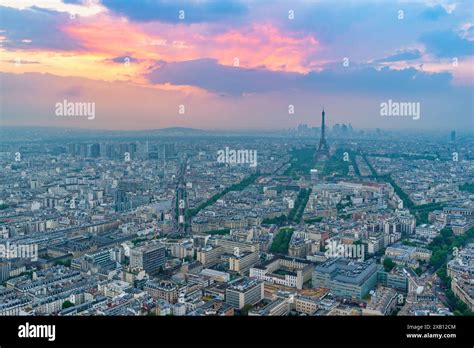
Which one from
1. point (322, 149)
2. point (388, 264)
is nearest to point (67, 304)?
point (388, 264)

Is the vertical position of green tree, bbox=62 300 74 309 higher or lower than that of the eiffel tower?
lower

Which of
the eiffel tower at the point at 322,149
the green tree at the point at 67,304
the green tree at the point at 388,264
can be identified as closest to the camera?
the green tree at the point at 67,304

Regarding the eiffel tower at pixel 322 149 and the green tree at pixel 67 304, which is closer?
the green tree at pixel 67 304

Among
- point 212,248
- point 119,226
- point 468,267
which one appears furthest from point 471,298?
point 119,226

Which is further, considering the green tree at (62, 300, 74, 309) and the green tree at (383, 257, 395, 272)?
the green tree at (383, 257, 395, 272)

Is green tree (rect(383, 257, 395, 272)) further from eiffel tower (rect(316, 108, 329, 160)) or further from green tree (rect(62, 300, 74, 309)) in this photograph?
eiffel tower (rect(316, 108, 329, 160))

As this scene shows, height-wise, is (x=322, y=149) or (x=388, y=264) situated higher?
(x=322, y=149)

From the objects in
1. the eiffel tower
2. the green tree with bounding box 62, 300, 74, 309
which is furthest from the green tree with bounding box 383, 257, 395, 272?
the eiffel tower

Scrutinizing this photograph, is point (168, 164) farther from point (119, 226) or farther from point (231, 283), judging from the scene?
point (231, 283)

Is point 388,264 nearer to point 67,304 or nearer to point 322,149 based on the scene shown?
point 67,304

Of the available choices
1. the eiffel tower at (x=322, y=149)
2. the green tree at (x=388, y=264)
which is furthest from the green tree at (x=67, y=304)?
the eiffel tower at (x=322, y=149)

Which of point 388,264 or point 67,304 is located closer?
point 67,304

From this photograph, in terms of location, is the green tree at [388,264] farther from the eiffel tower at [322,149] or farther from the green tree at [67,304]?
the eiffel tower at [322,149]
